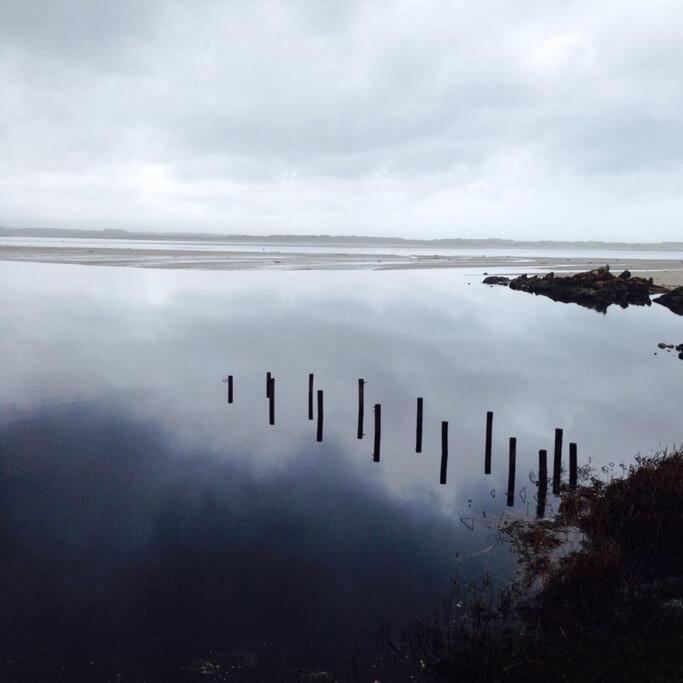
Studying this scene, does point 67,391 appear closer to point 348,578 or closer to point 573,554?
point 348,578

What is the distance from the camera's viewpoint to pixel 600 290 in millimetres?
74500

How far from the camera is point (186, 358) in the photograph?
3728cm

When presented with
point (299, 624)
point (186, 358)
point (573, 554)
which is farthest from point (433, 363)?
point (299, 624)

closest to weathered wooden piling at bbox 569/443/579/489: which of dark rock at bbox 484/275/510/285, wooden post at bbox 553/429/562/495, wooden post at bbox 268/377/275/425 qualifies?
wooden post at bbox 553/429/562/495

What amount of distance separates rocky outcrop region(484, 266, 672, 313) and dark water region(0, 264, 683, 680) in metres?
25.7

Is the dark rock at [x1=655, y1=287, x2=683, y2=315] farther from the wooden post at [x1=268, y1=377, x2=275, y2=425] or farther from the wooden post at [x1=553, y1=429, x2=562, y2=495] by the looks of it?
the wooden post at [x1=268, y1=377, x2=275, y2=425]

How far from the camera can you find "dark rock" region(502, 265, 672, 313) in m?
72.6

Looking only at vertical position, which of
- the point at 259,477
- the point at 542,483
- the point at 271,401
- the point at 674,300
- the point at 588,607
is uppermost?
the point at 674,300

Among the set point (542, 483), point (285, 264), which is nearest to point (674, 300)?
point (542, 483)

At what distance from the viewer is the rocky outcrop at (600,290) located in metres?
72.5

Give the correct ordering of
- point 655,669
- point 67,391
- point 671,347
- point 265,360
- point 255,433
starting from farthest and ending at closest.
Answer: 1. point 671,347
2. point 265,360
3. point 67,391
4. point 255,433
5. point 655,669

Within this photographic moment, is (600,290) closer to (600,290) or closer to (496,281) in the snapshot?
(600,290)

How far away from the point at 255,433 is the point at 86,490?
287 inches

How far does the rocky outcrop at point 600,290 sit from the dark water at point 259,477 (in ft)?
84.3
